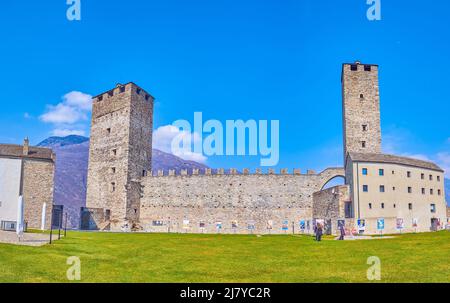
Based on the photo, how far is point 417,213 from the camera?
4475 centimetres

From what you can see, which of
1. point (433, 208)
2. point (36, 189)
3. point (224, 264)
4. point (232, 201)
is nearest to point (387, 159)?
point (433, 208)

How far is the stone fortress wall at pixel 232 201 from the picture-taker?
52.8 metres

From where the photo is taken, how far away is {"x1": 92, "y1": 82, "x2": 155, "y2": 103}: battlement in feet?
191

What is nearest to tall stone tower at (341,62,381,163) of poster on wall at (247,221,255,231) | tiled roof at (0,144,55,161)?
poster on wall at (247,221,255,231)

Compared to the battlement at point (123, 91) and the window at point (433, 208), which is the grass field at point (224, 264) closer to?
the window at point (433, 208)

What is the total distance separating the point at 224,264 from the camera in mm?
17094

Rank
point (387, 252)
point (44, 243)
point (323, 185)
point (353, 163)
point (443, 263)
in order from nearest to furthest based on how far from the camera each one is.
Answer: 1. point (443, 263)
2. point (387, 252)
3. point (44, 243)
4. point (353, 163)
5. point (323, 185)

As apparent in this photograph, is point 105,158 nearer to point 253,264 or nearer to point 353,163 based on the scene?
point 353,163

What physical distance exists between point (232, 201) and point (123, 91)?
20720 mm

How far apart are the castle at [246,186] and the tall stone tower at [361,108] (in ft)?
0.39

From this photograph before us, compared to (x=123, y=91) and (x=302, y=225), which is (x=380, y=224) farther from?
(x=123, y=91)

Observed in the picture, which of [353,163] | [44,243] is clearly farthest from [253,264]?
[353,163]
